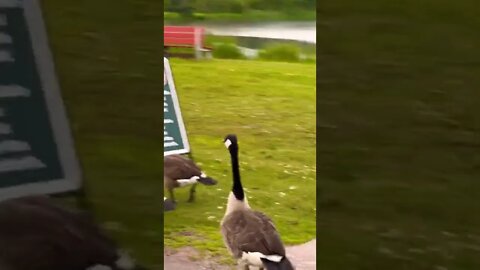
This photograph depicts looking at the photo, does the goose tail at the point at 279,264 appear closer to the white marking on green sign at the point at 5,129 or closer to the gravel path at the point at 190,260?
the gravel path at the point at 190,260

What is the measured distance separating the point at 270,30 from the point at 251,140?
26 cm

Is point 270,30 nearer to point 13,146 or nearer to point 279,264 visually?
point 279,264

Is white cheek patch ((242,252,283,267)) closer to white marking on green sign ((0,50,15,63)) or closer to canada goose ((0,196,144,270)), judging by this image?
canada goose ((0,196,144,270))

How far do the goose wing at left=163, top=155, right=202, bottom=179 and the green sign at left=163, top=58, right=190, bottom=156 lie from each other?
22 mm

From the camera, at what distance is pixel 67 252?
1483 mm

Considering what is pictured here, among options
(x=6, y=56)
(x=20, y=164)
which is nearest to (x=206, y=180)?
(x=20, y=164)

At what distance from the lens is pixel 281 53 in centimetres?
157

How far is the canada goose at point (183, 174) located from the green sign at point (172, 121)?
0.03 m

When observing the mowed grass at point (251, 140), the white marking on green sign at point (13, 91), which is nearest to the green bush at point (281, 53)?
the mowed grass at point (251, 140)

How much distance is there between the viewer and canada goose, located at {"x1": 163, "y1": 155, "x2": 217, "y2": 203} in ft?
5.28

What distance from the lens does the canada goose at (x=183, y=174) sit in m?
1.61
